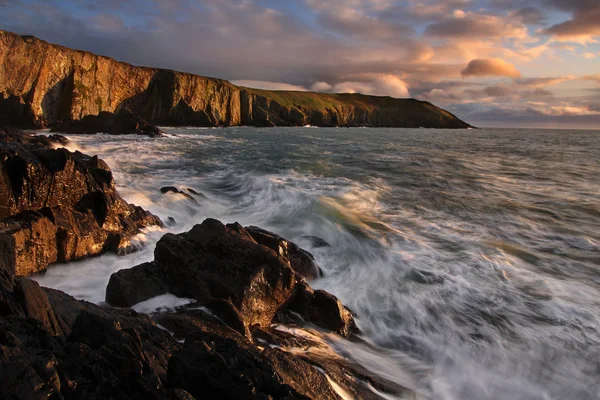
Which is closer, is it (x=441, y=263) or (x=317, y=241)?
(x=441, y=263)

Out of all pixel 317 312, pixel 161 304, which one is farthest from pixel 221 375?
pixel 317 312

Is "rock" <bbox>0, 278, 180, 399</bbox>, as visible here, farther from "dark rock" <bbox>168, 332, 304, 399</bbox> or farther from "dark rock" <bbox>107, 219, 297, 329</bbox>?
"dark rock" <bbox>107, 219, 297, 329</bbox>

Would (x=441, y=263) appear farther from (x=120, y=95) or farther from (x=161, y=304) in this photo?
(x=120, y=95)

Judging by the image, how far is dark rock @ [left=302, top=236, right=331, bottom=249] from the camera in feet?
33.7

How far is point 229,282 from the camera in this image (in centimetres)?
589

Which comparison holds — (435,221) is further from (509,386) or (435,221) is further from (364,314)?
(509,386)

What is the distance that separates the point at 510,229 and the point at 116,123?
4156 centimetres

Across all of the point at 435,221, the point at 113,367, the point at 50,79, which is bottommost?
the point at 435,221

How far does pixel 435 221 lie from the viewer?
41.3 feet

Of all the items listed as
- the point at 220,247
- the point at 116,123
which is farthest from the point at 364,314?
the point at 116,123

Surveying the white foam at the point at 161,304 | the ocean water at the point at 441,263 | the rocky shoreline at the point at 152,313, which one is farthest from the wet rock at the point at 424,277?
the white foam at the point at 161,304

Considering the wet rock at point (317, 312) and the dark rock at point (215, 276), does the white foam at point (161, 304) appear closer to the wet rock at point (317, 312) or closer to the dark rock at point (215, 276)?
the dark rock at point (215, 276)

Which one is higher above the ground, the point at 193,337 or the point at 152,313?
the point at 193,337

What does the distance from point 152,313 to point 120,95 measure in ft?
229
